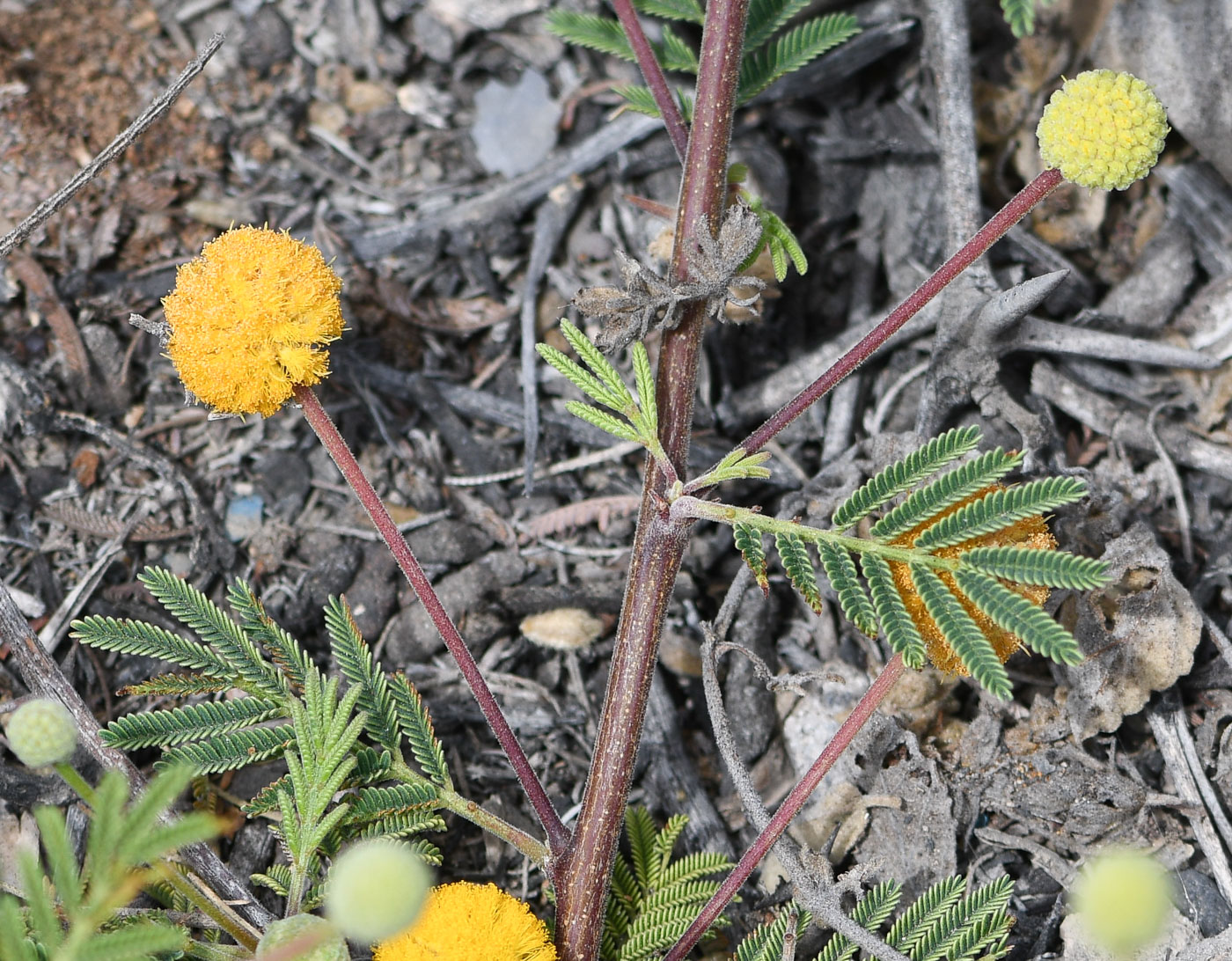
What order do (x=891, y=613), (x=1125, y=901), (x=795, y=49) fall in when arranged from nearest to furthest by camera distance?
1. (x=1125, y=901)
2. (x=891, y=613)
3. (x=795, y=49)

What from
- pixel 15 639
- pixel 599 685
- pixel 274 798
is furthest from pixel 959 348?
pixel 15 639

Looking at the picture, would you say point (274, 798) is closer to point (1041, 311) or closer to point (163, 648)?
point (163, 648)

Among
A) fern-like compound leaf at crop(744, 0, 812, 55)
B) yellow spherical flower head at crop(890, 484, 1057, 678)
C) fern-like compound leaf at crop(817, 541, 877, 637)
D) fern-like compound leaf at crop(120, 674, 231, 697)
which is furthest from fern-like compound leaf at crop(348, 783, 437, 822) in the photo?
fern-like compound leaf at crop(744, 0, 812, 55)

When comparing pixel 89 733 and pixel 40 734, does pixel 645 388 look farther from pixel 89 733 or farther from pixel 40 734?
pixel 89 733

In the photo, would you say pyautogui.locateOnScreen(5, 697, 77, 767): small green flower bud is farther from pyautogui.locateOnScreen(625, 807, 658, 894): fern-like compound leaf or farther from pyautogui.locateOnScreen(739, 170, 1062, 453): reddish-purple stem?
pyautogui.locateOnScreen(739, 170, 1062, 453): reddish-purple stem

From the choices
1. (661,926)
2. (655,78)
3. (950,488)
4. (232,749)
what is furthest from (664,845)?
(655,78)

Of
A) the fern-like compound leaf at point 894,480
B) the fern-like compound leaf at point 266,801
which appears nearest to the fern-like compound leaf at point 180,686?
the fern-like compound leaf at point 266,801
